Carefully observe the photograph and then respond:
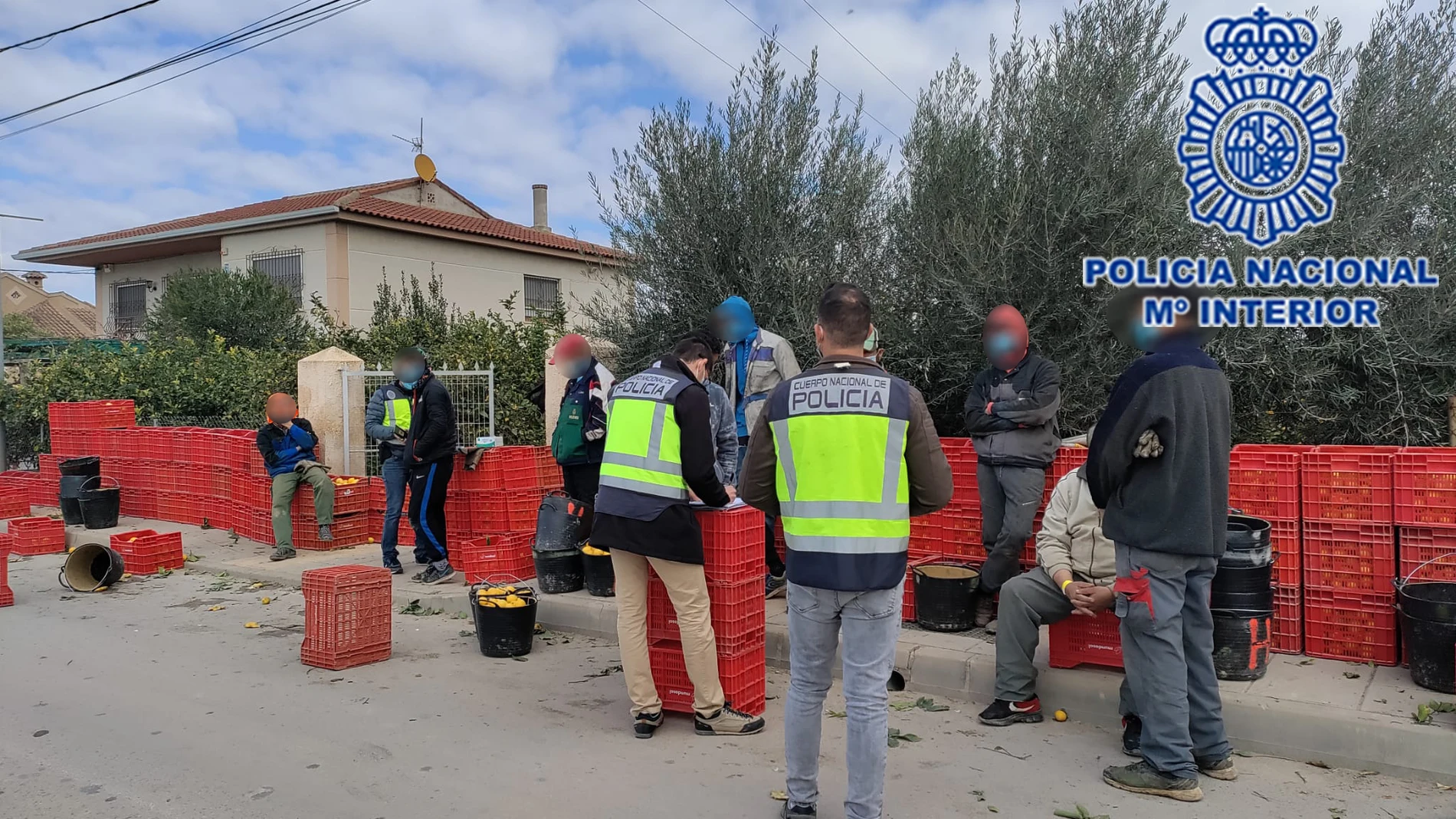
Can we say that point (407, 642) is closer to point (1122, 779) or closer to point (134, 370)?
point (1122, 779)

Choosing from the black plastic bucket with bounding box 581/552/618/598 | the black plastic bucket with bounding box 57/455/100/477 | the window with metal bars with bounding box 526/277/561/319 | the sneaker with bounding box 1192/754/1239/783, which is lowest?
the sneaker with bounding box 1192/754/1239/783

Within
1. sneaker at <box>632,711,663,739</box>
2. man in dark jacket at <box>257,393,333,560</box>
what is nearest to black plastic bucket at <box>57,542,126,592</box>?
man in dark jacket at <box>257,393,333,560</box>

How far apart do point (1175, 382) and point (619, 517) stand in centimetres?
277

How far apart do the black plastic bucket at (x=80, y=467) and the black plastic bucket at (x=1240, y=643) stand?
1307 centimetres

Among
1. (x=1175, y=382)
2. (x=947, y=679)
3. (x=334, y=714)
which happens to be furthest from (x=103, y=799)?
(x=1175, y=382)

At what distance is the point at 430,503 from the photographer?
8.67 meters

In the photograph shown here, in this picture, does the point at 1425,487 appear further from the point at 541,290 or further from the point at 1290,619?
the point at 541,290

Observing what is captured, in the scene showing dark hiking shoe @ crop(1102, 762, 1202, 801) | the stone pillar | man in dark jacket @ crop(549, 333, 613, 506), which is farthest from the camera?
the stone pillar

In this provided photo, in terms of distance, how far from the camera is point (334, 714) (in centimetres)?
550

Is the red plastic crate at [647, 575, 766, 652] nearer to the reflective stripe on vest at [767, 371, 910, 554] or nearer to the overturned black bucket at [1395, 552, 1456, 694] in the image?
the reflective stripe on vest at [767, 371, 910, 554]

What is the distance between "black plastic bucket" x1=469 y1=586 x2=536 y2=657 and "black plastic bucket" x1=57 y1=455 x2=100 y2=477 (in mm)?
8588

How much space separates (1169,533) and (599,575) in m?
4.49

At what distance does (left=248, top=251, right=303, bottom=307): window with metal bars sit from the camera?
Result: 74.3 ft

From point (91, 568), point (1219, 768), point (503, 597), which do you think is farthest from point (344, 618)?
point (1219, 768)
